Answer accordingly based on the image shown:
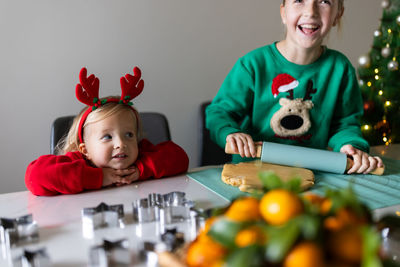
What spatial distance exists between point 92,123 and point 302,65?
29.4 inches

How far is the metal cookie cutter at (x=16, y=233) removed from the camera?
644 mm

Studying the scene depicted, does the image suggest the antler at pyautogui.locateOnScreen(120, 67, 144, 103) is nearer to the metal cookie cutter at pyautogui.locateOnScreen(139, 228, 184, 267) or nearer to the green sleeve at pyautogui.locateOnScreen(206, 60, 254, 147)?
the green sleeve at pyautogui.locateOnScreen(206, 60, 254, 147)

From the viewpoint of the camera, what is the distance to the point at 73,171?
92cm

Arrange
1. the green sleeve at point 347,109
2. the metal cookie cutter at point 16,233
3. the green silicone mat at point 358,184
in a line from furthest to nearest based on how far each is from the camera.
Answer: the green sleeve at point 347,109, the green silicone mat at point 358,184, the metal cookie cutter at point 16,233

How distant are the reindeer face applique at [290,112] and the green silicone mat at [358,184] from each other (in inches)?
9.2

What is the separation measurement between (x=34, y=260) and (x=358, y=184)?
31.2 inches

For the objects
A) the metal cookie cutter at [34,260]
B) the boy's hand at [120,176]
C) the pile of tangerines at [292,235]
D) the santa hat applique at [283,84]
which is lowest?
the boy's hand at [120,176]

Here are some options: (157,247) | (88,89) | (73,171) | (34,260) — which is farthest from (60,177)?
(157,247)

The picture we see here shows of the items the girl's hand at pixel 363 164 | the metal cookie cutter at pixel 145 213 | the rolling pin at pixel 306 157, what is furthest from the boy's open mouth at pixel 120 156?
the girl's hand at pixel 363 164

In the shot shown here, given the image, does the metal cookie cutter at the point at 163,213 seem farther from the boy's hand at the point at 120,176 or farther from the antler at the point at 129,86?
the antler at the point at 129,86

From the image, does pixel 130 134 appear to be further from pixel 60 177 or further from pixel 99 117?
pixel 60 177

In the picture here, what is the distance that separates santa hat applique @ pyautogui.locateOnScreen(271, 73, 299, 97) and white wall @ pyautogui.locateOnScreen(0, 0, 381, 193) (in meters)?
0.76

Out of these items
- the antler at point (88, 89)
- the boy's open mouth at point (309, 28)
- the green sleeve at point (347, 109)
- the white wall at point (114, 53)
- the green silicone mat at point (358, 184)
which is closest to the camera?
the green silicone mat at point (358, 184)

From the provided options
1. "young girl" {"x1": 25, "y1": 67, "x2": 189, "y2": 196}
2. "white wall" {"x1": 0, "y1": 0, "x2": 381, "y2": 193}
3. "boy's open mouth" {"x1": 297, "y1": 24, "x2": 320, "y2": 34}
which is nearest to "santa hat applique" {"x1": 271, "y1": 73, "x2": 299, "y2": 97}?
"boy's open mouth" {"x1": 297, "y1": 24, "x2": 320, "y2": 34}
